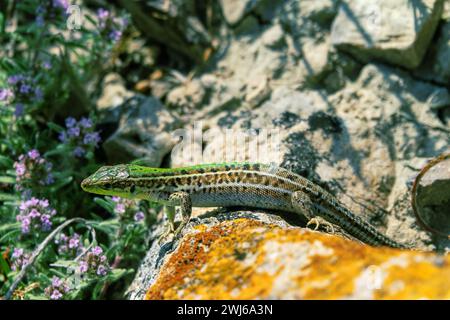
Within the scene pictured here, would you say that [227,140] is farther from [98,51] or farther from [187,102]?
[98,51]

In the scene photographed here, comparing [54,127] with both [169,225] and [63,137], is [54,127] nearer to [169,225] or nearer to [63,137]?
[63,137]

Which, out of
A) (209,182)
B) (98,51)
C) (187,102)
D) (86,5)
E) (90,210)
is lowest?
(90,210)

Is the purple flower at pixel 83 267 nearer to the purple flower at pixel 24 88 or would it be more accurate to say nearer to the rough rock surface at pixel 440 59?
the purple flower at pixel 24 88

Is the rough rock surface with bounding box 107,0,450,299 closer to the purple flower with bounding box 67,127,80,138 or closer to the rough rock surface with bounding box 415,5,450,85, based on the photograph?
the rough rock surface with bounding box 415,5,450,85

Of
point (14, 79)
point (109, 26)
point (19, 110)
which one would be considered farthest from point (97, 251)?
point (109, 26)
